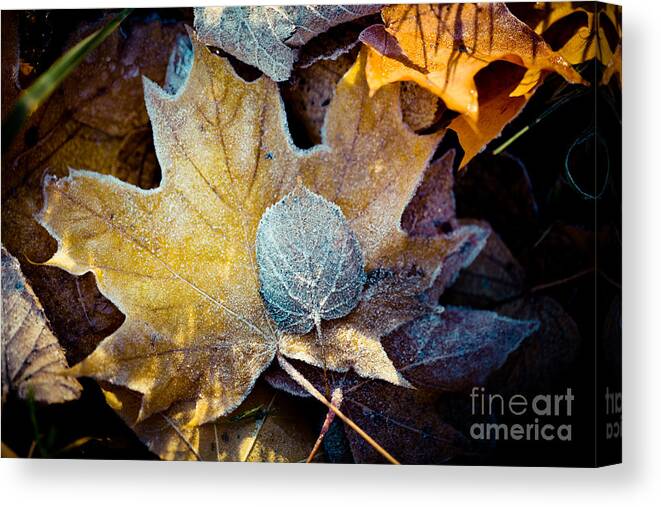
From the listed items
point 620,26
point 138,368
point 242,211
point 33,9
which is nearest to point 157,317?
point 138,368

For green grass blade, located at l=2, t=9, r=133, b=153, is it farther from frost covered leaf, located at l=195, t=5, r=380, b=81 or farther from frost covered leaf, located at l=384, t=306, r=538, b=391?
frost covered leaf, located at l=384, t=306, r=538, b=391

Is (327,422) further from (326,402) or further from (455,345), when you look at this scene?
(455,345)

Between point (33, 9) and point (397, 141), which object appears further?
point (33, 9)

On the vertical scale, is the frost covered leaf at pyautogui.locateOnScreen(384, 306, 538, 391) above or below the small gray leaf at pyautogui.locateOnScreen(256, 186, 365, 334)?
below

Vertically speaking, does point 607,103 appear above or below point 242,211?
above

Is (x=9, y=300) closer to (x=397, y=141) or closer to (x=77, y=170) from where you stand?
(x=77, y=170)

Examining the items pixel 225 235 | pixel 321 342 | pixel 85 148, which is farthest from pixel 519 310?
pixel 85 148

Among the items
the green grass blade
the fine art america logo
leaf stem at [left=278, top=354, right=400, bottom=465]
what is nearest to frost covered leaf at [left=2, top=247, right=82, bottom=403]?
the green grass blade
